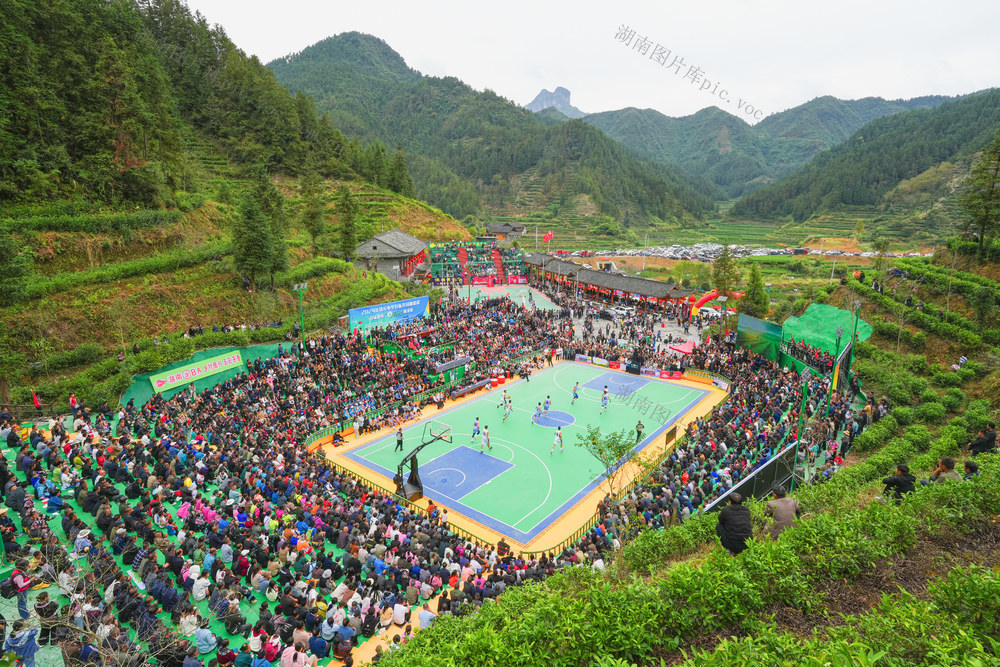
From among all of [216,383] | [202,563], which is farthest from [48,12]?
[202,563]

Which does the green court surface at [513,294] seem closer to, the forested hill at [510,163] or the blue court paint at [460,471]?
the blue court paint at [460,471]

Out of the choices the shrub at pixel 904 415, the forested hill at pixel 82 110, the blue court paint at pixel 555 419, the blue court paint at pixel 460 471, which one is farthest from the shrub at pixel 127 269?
the shrub at pixel 904 415

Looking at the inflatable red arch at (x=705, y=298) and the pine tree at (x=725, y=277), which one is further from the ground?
the pine tree at (x=725, y=277)

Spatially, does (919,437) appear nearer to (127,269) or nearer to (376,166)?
(127,269)

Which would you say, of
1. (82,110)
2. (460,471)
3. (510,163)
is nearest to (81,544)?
(460,471)

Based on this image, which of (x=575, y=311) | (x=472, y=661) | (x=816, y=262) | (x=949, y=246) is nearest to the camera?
(x=472, y=661)

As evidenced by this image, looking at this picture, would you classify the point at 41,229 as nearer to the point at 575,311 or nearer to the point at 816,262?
the point at 575,311

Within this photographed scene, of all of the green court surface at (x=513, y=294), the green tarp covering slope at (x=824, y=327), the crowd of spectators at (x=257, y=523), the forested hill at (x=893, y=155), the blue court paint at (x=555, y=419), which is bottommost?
the blue court paint at (x=555, y=419)
